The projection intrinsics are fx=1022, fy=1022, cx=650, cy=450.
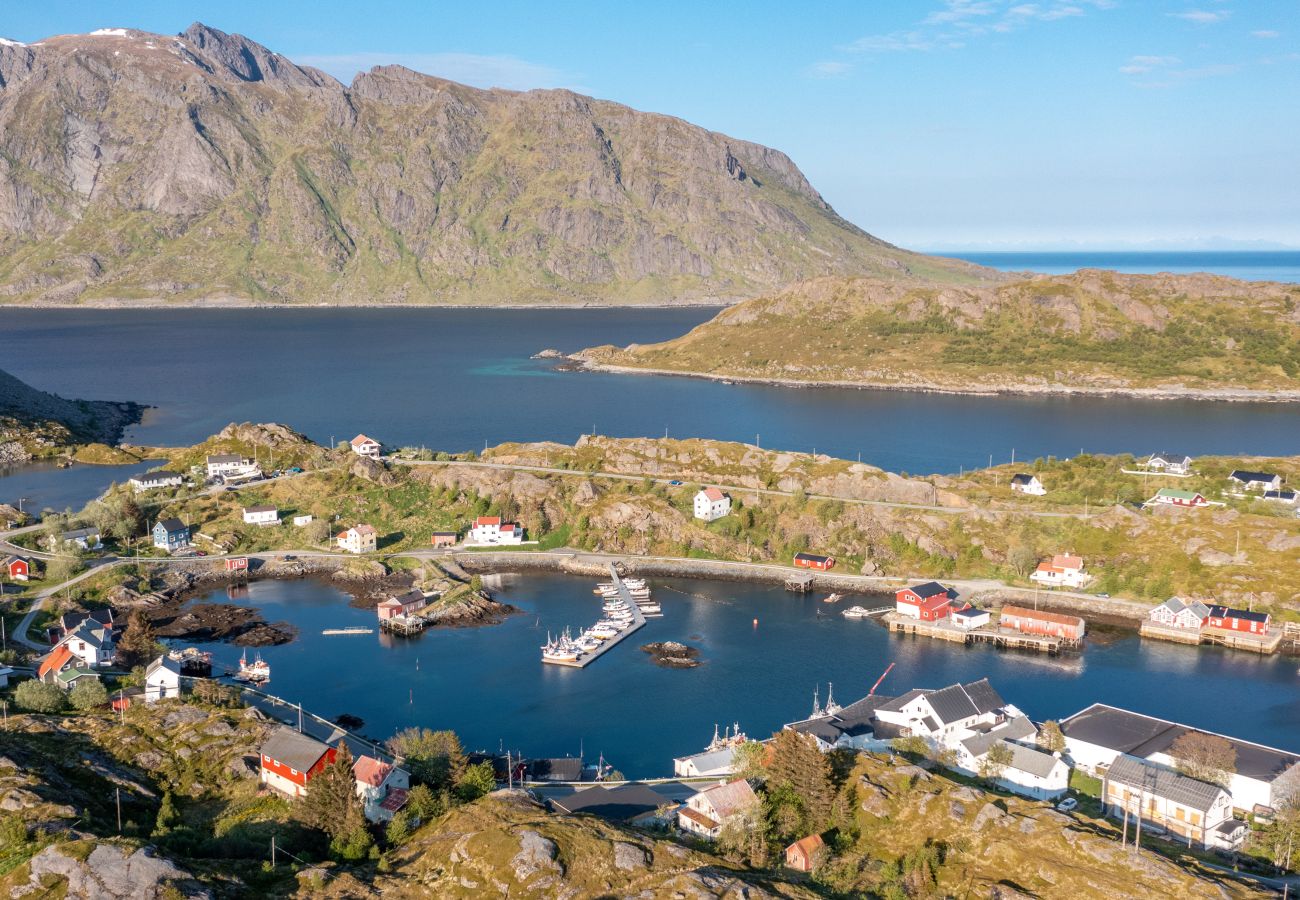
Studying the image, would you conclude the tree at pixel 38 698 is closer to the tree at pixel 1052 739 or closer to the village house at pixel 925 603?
the tree at pixel 1052 739

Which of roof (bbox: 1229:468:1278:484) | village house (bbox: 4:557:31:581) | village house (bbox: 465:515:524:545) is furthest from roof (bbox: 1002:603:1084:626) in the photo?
village house (bbox: 4:557:31:581)

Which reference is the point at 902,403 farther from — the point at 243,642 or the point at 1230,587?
the point at 243,642

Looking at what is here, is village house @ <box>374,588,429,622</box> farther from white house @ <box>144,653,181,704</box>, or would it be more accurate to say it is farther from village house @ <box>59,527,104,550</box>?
village house @ <box>59,527,104,550</box>

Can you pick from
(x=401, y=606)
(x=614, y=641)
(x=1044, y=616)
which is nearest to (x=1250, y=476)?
(x=1044, y=616)

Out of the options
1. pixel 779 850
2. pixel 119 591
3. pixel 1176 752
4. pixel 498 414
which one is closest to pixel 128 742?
pixel 779 850

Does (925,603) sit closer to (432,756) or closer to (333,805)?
(432,756)

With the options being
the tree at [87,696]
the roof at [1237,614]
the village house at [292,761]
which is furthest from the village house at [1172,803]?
the tree at [87,696]
